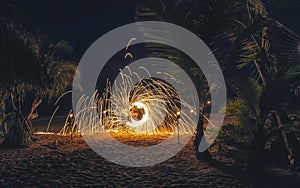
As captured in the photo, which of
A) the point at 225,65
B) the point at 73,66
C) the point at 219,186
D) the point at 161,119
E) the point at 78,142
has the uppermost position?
the point at 73,66

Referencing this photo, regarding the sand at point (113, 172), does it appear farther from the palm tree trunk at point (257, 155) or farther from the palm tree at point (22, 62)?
the palm tree at point (22, 62)

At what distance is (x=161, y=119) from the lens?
43.2ft

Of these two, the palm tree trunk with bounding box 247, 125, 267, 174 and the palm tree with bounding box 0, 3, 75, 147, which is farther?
the palm tree with bounding box 0, 3, 75, 147

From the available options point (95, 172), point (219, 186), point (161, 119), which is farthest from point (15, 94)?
point (219, 186)

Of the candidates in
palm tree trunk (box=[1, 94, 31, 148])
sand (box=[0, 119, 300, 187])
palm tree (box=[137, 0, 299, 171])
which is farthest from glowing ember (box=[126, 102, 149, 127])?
palm tree (box=[137, 0, 299, 171])

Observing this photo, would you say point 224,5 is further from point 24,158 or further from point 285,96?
point 24,158

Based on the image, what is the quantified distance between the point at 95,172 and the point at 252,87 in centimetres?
400

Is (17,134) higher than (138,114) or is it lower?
lower

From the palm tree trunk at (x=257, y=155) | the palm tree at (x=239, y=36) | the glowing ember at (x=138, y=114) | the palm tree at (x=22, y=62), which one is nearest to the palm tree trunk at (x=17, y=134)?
the palm tree at (x=22, y=62)

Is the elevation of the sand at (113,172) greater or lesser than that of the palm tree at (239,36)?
lesser

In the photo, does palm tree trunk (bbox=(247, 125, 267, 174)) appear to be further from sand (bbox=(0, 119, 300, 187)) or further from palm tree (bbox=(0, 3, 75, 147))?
palm tree (bbox=(0, 3, 75, 147))

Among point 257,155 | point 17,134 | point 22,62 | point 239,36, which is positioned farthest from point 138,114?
point 239,36

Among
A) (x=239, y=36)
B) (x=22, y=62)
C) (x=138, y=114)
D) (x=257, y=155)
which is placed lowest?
(x=257, y=155)

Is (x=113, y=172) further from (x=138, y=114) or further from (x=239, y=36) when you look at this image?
(x=138, y=114)
